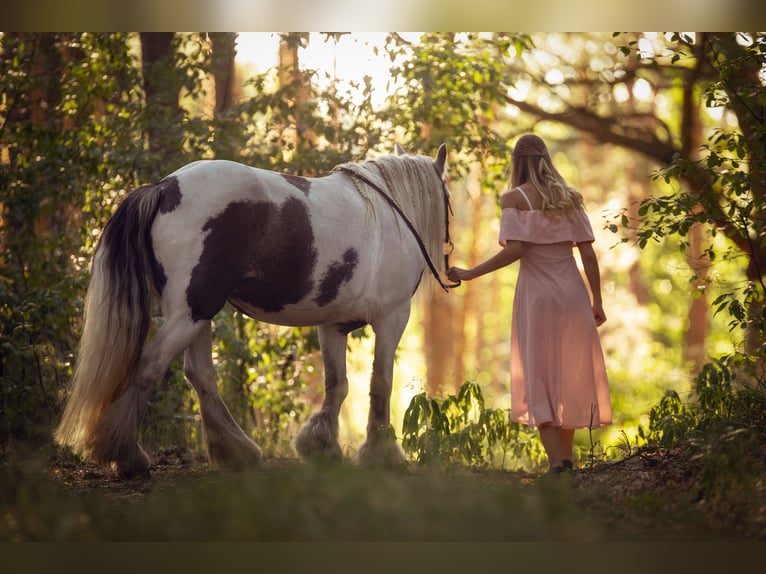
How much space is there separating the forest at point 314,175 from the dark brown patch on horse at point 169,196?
1372mm

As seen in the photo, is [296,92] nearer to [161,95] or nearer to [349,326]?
[161,95]

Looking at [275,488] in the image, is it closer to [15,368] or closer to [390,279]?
[390,279]

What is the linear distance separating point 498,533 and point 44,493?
6.51 feet

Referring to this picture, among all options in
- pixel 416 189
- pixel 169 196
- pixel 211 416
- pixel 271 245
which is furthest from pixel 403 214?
pixel 211 416

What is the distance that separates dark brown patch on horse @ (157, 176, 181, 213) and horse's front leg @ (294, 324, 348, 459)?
4.48 ft

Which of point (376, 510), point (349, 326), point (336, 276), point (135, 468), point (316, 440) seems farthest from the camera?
point (349, 326)

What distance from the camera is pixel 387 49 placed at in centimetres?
637

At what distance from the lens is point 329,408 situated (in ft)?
15.5

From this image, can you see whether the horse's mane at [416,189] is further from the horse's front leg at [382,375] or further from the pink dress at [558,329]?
the pink dress at [558,329]

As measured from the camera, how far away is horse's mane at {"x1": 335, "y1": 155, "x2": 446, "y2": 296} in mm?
4770

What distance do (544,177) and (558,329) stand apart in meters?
0.87

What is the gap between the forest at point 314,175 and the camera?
3.47m

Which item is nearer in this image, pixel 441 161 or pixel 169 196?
pixel 169 196

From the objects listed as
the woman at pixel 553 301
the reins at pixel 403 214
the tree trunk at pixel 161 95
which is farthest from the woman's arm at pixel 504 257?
the tree trunk at pixel 161 95
